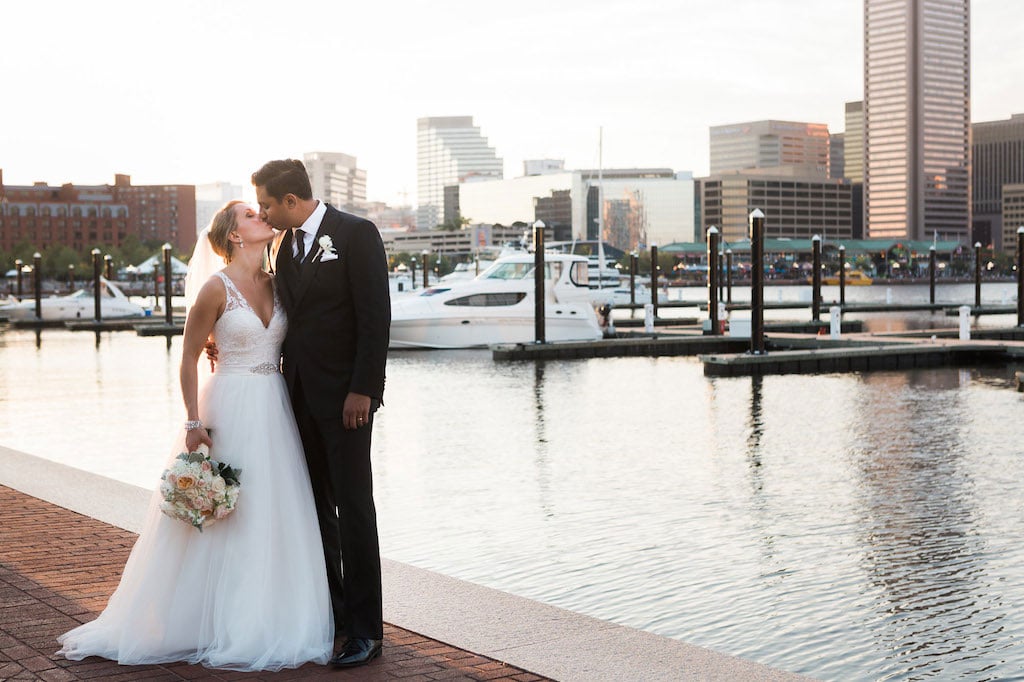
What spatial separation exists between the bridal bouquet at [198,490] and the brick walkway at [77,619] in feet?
2.14

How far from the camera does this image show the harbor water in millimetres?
7422

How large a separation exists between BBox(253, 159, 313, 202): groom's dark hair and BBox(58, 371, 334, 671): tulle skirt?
82cm

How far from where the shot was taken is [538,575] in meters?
8.64

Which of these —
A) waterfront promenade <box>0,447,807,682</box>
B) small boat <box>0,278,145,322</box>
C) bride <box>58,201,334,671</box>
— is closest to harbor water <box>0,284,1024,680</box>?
waterfront promenade <box>0,447,807,682</box>

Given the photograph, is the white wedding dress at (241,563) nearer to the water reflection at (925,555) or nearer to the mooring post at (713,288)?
the water reflection at (925,555)

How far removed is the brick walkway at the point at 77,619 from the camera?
5.26 meters

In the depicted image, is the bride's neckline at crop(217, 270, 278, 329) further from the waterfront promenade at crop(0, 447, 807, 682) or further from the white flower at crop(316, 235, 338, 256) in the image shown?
the waterfront promenade at crop(0, 447, 807, 682)

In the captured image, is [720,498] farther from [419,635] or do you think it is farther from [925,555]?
[419,635]

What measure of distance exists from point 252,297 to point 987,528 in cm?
669

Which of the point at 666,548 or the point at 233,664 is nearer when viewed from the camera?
the point at 233,664

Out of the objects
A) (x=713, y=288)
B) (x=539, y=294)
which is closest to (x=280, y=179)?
(x=539, y=294)

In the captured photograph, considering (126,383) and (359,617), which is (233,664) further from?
(126,383)

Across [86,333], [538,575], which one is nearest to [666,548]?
[538,575]

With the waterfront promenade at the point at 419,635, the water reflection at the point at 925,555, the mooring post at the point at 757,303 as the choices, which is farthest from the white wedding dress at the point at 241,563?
the mooring post at the point at 757,303
